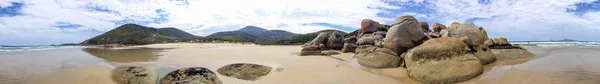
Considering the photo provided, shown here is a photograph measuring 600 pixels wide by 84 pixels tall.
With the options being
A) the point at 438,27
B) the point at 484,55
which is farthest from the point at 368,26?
the point at 484,55

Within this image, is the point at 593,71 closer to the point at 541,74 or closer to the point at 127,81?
the point at 541,74

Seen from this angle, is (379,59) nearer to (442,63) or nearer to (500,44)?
(442,63)

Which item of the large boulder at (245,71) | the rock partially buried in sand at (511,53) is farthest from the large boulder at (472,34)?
the large boulder at (245,71)

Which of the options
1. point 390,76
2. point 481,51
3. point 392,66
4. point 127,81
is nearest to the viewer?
point 127,81

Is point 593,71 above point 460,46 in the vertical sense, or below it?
below

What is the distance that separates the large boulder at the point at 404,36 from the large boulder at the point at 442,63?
6.30 ft

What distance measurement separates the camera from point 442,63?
7.80 m

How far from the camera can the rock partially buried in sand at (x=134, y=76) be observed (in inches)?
272

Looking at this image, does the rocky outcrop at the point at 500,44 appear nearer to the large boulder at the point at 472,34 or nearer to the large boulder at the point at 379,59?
the large boulder at the point at 472,34

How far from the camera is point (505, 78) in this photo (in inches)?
274

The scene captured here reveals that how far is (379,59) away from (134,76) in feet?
23.7

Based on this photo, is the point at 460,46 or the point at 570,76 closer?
the point at 570,76

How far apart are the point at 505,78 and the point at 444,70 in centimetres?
134

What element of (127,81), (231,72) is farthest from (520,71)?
(127,81)
